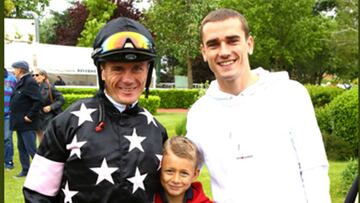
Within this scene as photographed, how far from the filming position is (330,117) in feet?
32.4

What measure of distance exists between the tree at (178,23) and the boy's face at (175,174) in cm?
2419

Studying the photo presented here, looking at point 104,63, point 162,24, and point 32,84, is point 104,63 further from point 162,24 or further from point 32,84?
point 162,24

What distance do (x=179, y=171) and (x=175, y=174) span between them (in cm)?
3

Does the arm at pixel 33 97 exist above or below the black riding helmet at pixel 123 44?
above

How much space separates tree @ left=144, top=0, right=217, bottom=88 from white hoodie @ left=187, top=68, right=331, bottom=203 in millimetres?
24194

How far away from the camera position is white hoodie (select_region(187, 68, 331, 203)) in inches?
90.3

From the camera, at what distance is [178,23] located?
28.0 metres

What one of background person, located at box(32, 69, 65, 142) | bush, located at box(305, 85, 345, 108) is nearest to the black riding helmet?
background person, located at box(32, 69, 65, 142)

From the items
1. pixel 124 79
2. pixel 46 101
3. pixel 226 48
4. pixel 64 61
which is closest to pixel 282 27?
pixel 64 61

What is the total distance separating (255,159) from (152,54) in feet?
2.05

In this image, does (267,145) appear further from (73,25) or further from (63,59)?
(73,25)

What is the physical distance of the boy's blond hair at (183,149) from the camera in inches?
97.5

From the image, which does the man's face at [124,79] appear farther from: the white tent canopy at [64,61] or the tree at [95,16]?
the tree at [95,16]

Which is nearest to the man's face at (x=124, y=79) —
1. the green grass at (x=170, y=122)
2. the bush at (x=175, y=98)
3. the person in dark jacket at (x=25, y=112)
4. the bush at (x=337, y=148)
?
the person in dark jacket at (x=25, y=112)
